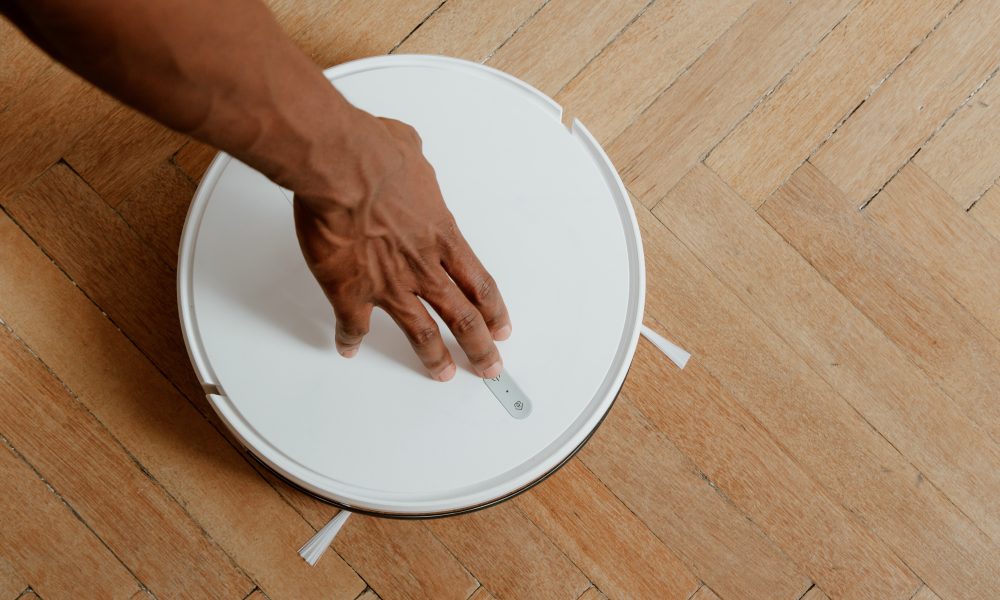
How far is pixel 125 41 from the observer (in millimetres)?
334

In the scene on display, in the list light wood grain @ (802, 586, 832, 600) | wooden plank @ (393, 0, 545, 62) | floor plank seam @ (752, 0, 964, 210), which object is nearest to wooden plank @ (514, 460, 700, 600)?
light wood grain @ (802, 586, 832, 600)

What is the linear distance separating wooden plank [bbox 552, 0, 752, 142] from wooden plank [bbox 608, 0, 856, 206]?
0.04ft

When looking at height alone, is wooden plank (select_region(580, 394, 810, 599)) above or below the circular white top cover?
below

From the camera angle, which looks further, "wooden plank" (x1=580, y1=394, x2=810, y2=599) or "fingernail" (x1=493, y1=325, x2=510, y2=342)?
"wooden plank" (x1=580, y1=394, x2=810, y2=599)


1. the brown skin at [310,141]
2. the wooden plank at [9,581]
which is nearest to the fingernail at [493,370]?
the brown skin at [310,141]

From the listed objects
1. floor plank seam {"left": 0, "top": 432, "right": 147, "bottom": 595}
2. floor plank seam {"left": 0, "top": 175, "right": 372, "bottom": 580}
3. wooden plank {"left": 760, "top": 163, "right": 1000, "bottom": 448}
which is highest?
wooden plank {"left": 760, "top": 163, "right": 1000, "bottom": 448}

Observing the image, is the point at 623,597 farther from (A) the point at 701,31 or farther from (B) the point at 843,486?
(A) the point at 701,31

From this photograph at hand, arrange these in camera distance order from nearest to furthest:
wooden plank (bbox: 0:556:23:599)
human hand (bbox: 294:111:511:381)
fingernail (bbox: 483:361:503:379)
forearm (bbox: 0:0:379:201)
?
1. forearm (bbox: 0:0:379:201)
2. human hand (bbox: 294:111:511:381)
3. fingernail (bbox: 483:361:503:379)
4. wooden plank (bbox: 0:556:23:599)

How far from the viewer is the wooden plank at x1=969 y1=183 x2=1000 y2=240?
2.67 ft

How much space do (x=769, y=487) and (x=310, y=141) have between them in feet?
1.93

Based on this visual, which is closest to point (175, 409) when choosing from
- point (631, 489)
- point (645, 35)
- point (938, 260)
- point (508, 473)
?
point (508, 473)

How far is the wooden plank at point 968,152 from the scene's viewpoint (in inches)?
32.1

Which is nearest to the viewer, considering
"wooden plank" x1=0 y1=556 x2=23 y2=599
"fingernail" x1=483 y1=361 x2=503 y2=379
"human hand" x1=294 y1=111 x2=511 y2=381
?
"human hand" x1=294 y1=111 x2=511 y2=381

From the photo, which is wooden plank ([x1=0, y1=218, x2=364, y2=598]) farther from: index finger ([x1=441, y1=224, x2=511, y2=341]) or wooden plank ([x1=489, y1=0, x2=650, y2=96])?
wooden plank ([x1=489, y1=0, x2=650, y2=96])
